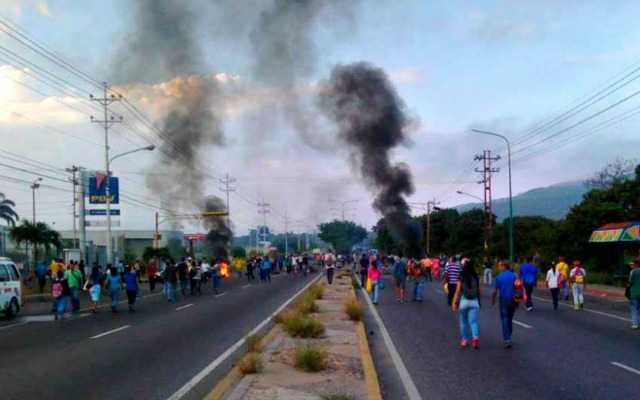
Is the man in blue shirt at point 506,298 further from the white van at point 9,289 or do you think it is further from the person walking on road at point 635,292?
the white van at point 9,289

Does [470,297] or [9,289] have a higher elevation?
[470,297]

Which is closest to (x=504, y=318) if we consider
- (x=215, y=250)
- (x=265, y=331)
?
(x=265, y=331)

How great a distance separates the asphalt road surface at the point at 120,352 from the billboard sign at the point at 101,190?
78.6 ft

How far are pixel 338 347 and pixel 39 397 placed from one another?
5349mm

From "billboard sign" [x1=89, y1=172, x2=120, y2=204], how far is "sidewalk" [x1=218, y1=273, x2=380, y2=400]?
3336cm

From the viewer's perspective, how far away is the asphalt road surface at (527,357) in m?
8.98

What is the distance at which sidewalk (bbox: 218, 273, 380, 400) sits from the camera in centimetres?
837

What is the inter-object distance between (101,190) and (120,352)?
34.1 meters

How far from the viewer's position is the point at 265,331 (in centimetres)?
1559

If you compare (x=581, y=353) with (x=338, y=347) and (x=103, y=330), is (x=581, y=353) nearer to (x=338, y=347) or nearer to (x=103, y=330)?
(x=338, y=347)

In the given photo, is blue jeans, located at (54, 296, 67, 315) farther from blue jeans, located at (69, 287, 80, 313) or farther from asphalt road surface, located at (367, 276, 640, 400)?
asphalt road surface, located at (367, 276, 640, 400)

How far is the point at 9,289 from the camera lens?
834 inches

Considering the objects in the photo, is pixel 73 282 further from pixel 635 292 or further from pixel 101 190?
pixel 101 190

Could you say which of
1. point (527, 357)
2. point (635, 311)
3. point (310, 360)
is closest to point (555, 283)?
point (635, 311)
